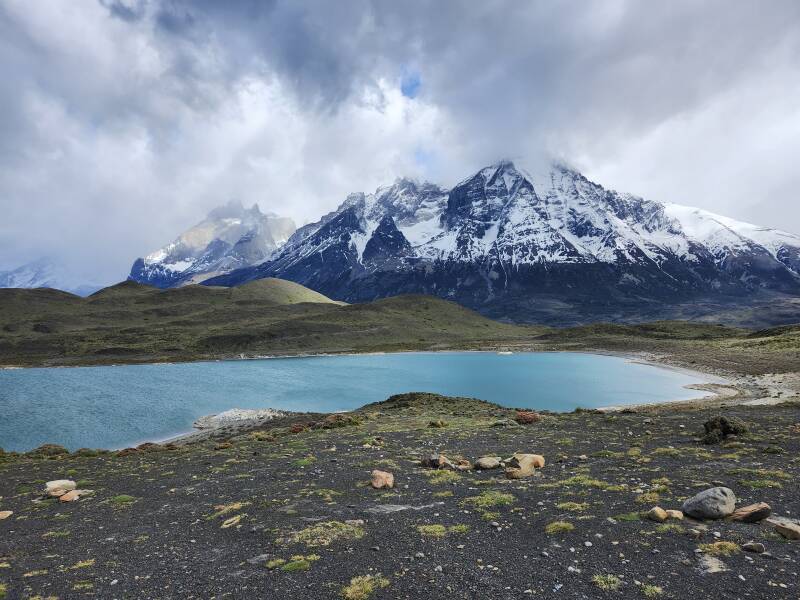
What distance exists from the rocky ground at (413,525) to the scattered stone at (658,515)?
233 millimetres

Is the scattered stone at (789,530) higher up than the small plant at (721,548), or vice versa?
the scattered stone at (789,530)

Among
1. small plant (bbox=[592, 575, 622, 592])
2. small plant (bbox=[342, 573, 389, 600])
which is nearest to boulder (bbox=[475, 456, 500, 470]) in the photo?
small plant (bbox=[592, 575, 622, 592])

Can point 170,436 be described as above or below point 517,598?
below

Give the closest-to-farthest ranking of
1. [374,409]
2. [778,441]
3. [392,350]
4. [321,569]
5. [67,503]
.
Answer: [321,569] < [67,503] < [778,441] < [374,409] < [392,350]

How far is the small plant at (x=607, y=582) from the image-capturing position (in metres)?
11.8

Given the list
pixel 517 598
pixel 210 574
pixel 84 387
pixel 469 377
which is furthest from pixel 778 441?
pixel 84 387

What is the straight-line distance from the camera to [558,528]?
51.0 feet

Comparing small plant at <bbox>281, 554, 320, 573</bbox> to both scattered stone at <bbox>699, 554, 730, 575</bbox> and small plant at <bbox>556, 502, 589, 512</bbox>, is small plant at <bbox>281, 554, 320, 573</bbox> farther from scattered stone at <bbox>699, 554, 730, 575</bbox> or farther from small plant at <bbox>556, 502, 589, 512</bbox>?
scattered stone at <bbox>699, 554, 730, 575</bbox>

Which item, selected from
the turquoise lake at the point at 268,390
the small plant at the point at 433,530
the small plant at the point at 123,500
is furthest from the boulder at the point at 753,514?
the turquoise lake at the point at 268,390

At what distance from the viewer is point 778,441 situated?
1019 inches

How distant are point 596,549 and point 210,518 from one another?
14328mm

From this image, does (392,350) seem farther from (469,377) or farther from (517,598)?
(517,598)

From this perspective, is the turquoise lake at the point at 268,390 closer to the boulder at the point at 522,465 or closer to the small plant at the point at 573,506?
the boulder at the point at 522,465

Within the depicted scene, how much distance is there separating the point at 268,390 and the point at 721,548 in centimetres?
8479
